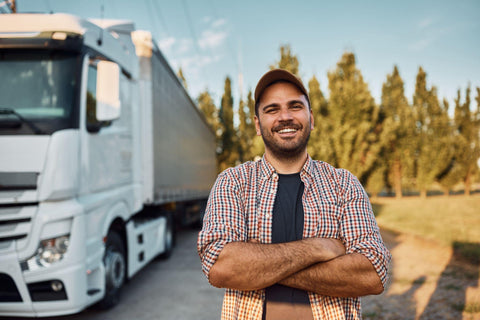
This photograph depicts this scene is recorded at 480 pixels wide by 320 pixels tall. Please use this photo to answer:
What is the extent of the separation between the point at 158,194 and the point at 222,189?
14.9ft

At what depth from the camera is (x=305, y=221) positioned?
1.73 m

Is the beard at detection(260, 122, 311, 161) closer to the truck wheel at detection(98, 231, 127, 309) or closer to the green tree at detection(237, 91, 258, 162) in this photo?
the truck wheel at detection(98, 231, 127, 309)

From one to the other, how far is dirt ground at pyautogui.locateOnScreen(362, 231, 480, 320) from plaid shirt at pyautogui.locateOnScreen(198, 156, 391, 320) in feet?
10.3

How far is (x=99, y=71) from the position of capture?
4.16 meters

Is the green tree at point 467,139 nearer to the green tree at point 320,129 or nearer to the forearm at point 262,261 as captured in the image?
the green tree at point 320,129

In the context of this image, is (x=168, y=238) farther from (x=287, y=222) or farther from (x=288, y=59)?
(x=288, y=59)

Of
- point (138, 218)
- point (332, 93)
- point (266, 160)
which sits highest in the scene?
point (332, 93)

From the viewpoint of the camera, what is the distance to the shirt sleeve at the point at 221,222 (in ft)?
5.43

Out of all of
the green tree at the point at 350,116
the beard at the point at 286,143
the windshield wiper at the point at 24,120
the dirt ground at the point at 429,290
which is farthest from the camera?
the green tree at the point at 350,116

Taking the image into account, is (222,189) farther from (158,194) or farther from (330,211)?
(158,194)

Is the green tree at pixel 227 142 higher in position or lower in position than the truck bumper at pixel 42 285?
higher

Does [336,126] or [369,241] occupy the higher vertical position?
[336,126]

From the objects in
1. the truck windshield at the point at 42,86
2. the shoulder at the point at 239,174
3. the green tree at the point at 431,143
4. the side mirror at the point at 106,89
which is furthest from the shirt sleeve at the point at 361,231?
the green tree at the point at 431,143

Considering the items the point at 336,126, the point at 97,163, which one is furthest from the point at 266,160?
the point at 336,126
